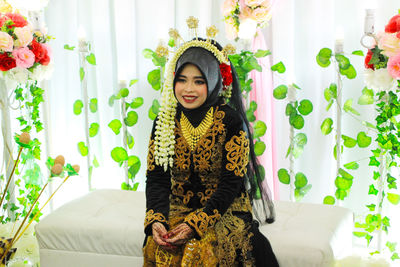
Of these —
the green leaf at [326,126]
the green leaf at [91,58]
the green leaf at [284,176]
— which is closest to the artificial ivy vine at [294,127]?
the green leaf at [284,176]

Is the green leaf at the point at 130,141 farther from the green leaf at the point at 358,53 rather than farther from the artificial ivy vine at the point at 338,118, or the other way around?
the green leaf at the point at 358,53

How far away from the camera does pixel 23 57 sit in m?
2.53

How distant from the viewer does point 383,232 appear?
278 centimetres

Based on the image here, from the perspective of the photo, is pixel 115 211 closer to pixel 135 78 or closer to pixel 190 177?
pixel 190 177

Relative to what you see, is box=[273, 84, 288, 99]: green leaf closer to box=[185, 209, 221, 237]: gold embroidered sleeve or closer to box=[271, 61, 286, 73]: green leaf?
box=[271, 61, 286, 73]: green leaf

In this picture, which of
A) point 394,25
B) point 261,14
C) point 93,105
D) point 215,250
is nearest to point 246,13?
point 261,14

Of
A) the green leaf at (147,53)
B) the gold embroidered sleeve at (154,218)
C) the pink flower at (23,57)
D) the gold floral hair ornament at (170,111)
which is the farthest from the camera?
the green leaf at (147,53)

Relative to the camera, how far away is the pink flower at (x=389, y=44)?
6.98 ft

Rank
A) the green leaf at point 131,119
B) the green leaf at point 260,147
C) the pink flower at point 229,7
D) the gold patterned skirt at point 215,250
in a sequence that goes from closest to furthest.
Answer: the gold patterned skirt at point 215,250, the pink flower at point 229,7, the green leaf at point 260,147, the green leaf at point 131,119

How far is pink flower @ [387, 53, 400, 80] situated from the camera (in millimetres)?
2125

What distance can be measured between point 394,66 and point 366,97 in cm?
48

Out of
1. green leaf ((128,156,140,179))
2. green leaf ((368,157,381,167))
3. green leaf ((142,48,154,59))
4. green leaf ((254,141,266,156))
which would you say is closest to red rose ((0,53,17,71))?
green leaf ((142,48,154,59))

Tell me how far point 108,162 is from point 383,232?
1.92 meters

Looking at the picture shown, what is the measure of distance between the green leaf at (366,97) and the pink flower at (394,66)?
44 centimetres
